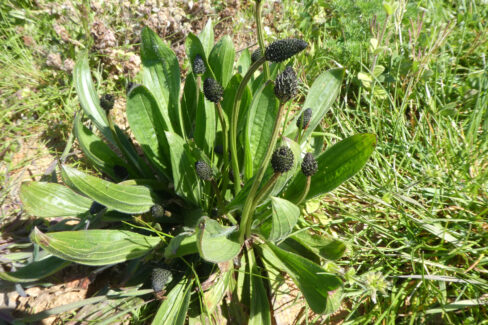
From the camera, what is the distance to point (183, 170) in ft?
6.11

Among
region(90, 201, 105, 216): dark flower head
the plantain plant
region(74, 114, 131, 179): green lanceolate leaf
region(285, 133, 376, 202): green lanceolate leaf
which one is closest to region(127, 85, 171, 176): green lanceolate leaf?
the plantain plant

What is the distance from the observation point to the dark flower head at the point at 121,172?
2.17 metres

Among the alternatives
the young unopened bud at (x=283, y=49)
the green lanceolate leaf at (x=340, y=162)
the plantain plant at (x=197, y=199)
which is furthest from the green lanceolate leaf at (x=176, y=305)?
the young unopened bud at (x=283, y=49)

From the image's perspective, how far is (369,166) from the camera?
2.52 metres

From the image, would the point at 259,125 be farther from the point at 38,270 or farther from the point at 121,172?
the point at 38,270

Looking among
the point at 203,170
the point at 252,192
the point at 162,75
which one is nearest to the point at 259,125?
the point at 203,170

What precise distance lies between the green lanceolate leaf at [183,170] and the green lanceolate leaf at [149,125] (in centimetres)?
31

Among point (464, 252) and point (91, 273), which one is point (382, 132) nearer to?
point (464, 252)

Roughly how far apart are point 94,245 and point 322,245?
47.6 inches

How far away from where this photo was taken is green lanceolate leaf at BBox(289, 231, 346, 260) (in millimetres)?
1773

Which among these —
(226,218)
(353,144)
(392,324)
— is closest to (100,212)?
(226,218)

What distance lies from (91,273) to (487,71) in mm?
3324

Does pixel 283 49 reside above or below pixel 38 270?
above

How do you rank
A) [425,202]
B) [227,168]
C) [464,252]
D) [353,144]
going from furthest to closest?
[425,202], [227,168], [464,252], [353,144]
